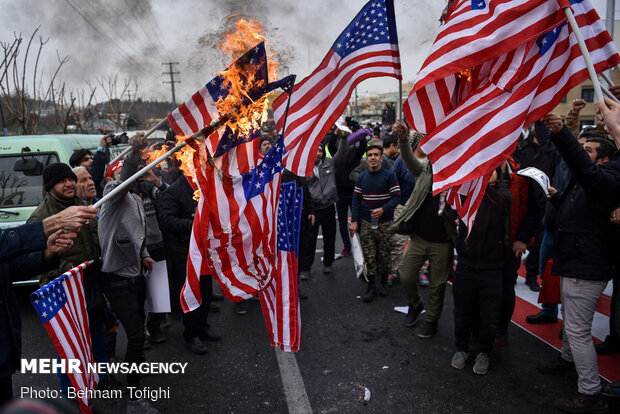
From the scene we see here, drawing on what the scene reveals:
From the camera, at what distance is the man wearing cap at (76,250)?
3402mm

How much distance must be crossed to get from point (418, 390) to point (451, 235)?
155 cm

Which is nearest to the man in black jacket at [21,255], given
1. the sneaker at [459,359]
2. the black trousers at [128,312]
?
the black trousers at [128,312]

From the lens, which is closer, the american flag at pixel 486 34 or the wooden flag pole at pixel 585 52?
the wooden flag pole at pixel 585 52

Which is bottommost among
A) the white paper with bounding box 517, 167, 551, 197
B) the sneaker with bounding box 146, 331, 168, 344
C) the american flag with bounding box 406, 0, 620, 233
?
the sneaker with bounding box 146, 331, 168, 344

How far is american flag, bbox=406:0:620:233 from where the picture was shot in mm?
2623

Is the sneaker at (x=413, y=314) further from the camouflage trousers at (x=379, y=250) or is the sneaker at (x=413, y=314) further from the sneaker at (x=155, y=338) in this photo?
the sneaker at (x=155, y=338)

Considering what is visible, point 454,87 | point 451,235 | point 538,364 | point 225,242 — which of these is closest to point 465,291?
point 451,235

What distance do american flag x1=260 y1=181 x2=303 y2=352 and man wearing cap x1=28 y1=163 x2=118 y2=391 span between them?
5.09 ft

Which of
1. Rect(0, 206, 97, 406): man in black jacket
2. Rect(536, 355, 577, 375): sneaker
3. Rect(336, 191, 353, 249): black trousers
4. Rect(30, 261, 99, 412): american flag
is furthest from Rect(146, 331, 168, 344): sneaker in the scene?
Rect(536, 355, 577, 375): sneaker

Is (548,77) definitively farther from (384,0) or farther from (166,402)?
(166,402)

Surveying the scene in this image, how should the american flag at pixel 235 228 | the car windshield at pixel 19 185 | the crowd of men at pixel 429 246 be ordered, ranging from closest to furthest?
1. the crowd of men at pixel 429 246
2. the american flag at pixel 235 228
3. the car windshield at pixel 19 185

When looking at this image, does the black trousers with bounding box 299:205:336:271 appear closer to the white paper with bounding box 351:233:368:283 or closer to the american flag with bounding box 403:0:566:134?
the white paper with bounding box 351:233:368:283

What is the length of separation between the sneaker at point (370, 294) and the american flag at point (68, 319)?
3.54 metres

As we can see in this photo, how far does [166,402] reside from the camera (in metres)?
3.64
